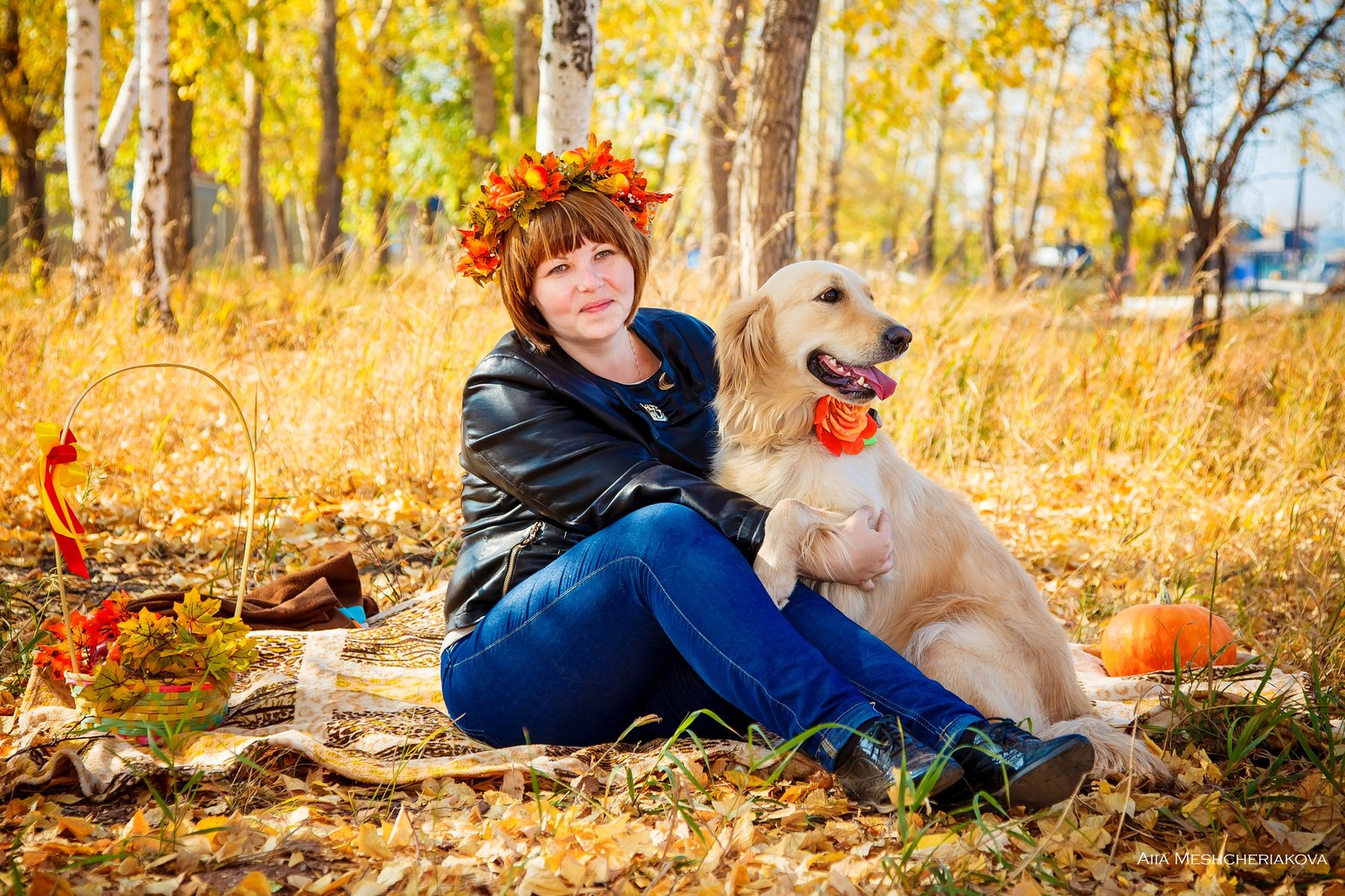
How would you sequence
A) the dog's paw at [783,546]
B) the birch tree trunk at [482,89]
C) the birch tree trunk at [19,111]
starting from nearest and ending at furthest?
the dog's paw at [783,546] < the birch tree trunk at [19,111] < the birch tree trunk at [482,89]

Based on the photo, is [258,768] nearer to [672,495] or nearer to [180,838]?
[180,838]

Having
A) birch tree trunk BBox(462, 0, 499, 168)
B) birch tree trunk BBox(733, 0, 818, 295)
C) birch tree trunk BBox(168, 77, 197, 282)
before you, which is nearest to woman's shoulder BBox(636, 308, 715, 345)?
birch tree trunk BBox(733, 0, 818, 295)

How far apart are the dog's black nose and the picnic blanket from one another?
108 centimetres

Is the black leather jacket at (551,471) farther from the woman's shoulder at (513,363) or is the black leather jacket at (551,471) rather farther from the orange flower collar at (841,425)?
the orange flower collar at (841,425)

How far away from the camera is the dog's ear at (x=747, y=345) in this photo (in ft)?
9.38

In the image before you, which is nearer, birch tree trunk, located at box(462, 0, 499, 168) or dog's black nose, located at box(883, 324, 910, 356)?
dog's black nose, located at box(883, 324, 910, 356)

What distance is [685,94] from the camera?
44.4 feet

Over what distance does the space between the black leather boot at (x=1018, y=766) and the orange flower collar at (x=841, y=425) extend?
0.82 m

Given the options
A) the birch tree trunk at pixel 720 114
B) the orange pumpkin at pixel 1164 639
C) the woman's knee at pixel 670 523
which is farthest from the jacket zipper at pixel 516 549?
the birch tree trunk at pixel 720 114

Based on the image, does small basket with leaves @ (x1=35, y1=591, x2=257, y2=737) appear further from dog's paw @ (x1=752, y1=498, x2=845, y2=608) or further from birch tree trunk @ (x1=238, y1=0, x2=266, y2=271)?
birch tree trunk @ (x1=238, y1=0, x2=266, y2=271)

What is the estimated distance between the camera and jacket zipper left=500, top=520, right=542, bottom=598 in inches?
103

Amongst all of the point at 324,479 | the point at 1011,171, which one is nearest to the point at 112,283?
the point at 324,479

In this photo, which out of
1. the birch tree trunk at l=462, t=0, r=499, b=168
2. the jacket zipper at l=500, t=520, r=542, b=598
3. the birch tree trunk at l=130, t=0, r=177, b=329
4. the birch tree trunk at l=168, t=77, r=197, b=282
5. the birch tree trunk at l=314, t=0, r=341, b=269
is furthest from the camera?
the birch tree trunk at l=462, t=0, r=499, b=168

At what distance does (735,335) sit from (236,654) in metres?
1.59
